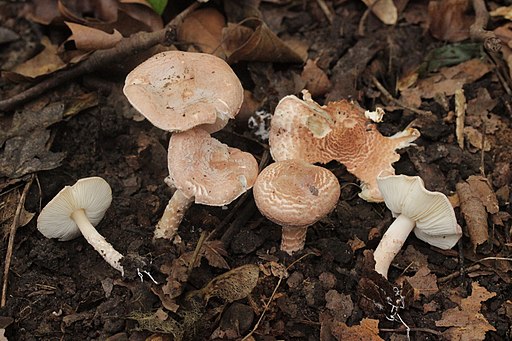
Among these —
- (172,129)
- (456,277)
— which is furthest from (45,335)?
(456,277)

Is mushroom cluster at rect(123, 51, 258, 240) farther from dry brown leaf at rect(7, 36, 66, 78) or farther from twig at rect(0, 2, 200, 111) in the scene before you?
dry brown leaf at rect(7, 36, 66, 78)

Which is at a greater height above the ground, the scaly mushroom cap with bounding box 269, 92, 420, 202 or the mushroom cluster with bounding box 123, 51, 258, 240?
the mushroom cluster with bounding box 123, 51, 258, 240

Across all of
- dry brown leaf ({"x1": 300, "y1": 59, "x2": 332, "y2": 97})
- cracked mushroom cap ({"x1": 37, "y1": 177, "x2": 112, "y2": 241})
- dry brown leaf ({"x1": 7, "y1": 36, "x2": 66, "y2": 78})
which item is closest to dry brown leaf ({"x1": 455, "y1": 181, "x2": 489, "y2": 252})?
dry brown leaf ({"x1": 300, "y1": 59, "x2": 332, "y2": 97})

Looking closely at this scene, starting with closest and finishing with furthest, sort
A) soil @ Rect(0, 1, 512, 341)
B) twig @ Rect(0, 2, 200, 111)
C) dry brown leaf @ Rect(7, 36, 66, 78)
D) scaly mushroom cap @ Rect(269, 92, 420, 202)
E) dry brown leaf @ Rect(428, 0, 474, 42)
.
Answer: soil @ Rect(0, 1, 512, 341) → scaly mushroom cap @ Rect(269, 92, 420, 202) → twig @ Rect(0, 2, 200, 111) → dry brown leaf @ Rect(7, 36, 66, 78) → dry brown leaf @ Rect(428, 0, 474, 42)

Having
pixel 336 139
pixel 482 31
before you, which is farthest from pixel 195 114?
pixel 482 31

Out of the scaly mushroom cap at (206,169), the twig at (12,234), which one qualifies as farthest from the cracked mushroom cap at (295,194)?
the twig at (12,234)

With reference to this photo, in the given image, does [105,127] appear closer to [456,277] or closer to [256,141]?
[256,141]

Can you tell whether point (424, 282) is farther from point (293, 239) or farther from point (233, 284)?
point (233, 284)
